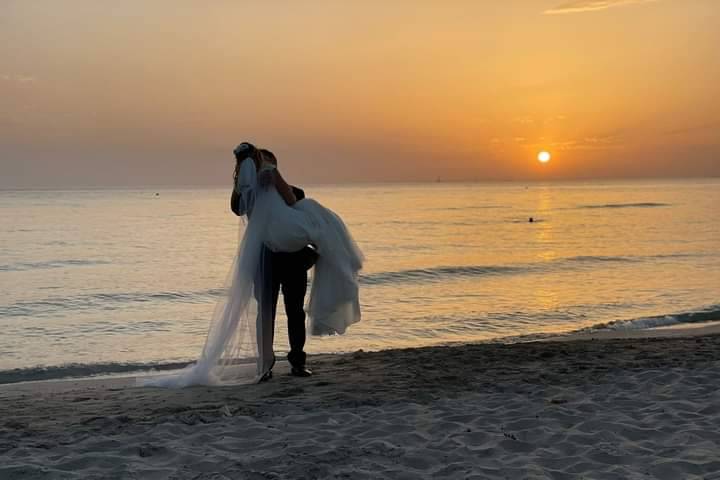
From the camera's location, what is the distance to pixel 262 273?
22.7ft

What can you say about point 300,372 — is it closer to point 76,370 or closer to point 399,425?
point 399,425

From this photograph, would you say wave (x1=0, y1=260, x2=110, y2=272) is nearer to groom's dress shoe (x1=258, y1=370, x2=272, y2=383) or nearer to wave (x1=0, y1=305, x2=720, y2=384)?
wave (x1=0, y1=305, x2=720, y2=384)

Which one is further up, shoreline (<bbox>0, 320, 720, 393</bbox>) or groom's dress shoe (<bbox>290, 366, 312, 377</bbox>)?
groom's dress shoe (<bbox>290, 366, 312, 377</bbox>)

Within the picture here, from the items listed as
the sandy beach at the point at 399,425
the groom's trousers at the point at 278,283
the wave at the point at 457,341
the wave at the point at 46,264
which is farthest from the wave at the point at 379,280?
the groom's trousers at the point at 278,283

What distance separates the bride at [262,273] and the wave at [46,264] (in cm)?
2107

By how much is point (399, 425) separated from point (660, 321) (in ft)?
32.6

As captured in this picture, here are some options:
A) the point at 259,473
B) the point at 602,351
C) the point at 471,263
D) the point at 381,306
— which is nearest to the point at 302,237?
the point at 259,473

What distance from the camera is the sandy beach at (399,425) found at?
445cm

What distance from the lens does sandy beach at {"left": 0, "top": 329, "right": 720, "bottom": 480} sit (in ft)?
14.6

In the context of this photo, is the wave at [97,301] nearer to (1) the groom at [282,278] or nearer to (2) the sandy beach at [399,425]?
(2) the sandy beach at [399,425]

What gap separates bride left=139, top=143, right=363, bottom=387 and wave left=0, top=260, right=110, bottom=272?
21075 millimetres

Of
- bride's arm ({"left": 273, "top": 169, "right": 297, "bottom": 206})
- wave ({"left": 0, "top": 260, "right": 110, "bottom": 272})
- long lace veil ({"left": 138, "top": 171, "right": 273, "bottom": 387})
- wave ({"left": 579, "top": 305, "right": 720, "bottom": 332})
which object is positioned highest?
bride's arm ({"left": 273, "top": 169, "right": 297, "bottom": 206})

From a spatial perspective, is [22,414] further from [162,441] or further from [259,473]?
[259,473]

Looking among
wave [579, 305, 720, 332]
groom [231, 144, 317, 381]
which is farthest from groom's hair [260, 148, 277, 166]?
wave [579, 305, 720, 332]
